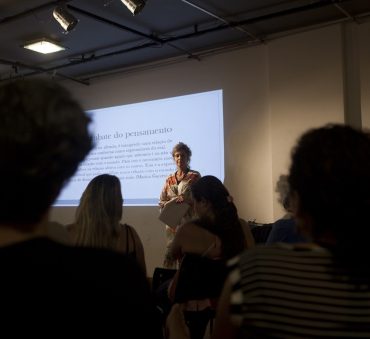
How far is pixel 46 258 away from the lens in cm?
67

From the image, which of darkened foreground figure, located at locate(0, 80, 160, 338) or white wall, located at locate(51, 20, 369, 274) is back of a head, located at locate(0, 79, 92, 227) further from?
white wall, located at locate(51, 20, 369, 274)

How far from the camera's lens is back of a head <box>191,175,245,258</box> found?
2.05 meters

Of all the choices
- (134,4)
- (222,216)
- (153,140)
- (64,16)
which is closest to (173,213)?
(222,216)

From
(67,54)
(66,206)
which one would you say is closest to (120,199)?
(67,54)

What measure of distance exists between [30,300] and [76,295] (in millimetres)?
67

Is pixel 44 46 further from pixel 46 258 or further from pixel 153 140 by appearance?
pixel 46 258

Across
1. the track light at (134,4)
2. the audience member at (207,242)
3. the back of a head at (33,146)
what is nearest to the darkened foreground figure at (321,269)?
the back of a head at (33,146)

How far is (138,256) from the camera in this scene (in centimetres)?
247

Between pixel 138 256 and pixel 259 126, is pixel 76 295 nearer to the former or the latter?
pixel 138 256

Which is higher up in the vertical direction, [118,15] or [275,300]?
[118,15]

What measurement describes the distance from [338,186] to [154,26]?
4.30 metres

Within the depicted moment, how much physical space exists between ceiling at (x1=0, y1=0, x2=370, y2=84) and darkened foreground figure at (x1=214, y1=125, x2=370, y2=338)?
3.59 m

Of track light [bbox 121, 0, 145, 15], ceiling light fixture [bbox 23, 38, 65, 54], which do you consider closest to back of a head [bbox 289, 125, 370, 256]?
track light [bbox 121, 0, 145, 15]

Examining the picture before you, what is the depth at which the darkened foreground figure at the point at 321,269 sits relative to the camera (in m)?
0.83
